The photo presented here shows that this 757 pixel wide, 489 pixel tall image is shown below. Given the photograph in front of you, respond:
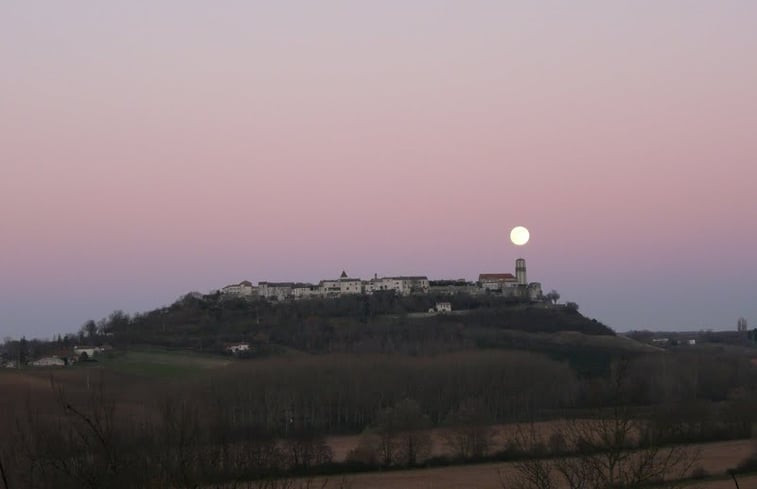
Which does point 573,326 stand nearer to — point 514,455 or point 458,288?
point 458,288

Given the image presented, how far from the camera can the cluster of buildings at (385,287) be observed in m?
167

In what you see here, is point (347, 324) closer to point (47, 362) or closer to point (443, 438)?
point (47, 362)

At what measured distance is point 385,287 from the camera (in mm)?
170250

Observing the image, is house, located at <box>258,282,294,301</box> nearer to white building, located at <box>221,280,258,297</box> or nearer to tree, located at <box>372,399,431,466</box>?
white building, located at <box>221,280,258,297</box>

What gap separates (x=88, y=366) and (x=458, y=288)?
257 ft

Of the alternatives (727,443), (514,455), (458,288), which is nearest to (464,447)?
(514,455)

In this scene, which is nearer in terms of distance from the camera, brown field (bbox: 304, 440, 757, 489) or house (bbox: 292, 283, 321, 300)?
brown field (bbox: 304, 440, 757, 489)

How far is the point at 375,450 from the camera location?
5906cm

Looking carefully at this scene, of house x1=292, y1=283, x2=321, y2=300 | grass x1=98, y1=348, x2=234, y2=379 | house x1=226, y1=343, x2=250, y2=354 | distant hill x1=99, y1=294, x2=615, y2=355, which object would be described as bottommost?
grass x1=98, y1=348, x2=234, y2=379

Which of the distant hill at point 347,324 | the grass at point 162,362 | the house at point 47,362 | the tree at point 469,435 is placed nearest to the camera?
the tree at point 469,435

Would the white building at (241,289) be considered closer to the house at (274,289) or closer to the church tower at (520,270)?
the house at (274,289)

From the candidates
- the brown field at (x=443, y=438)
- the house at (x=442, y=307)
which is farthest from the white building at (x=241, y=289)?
the brown field at (x=443, y=438)

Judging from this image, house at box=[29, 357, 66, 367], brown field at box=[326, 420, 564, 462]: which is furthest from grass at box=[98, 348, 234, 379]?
brown field at box=[326, 420, 564, 462]

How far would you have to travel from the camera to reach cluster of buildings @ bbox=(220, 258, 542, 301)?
167 meters
